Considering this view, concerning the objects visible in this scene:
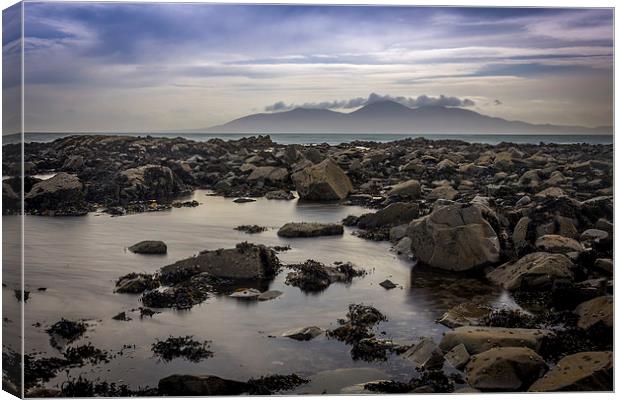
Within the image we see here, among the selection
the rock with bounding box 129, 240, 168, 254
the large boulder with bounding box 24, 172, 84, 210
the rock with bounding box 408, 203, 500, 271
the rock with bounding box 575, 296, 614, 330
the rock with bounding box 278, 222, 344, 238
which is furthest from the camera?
the rock with bounding box 408, 203, 500, 271

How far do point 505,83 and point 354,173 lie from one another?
2.25 metres

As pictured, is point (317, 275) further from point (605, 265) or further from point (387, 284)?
point (605, 265)

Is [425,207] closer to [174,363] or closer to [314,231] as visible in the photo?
[314,231]

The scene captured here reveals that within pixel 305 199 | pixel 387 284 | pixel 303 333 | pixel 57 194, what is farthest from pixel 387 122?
pixel 57 194

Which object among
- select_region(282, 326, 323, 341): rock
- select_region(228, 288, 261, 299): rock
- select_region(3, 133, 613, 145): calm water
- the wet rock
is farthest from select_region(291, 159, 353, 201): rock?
select_region(282, 326, 323, 341): rock

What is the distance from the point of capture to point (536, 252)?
36.3ft

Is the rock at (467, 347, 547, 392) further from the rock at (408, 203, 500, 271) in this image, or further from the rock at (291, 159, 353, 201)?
the rock at (291, 159, 353, 201)

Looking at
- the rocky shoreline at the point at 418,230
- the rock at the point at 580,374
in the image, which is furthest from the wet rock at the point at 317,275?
the rock at the point at 580,374

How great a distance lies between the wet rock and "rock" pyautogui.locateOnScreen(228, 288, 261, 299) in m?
0.43

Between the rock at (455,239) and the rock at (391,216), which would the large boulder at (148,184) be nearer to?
the rock at (391,216)

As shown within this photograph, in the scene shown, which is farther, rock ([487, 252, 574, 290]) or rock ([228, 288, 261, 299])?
rock ([487, 252, 574, 290])

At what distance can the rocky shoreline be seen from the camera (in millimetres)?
9773

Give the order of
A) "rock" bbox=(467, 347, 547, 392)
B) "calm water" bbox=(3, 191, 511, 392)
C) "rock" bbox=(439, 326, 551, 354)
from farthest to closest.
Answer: "rock" bbox=(439, 326, 551, 354)
"calm water" bbox=(3, 191, 511, 392)
"rock" bbox=(467, 347, 547, 392)

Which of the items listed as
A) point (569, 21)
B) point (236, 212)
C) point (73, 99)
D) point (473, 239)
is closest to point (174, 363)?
point (236, 212)
